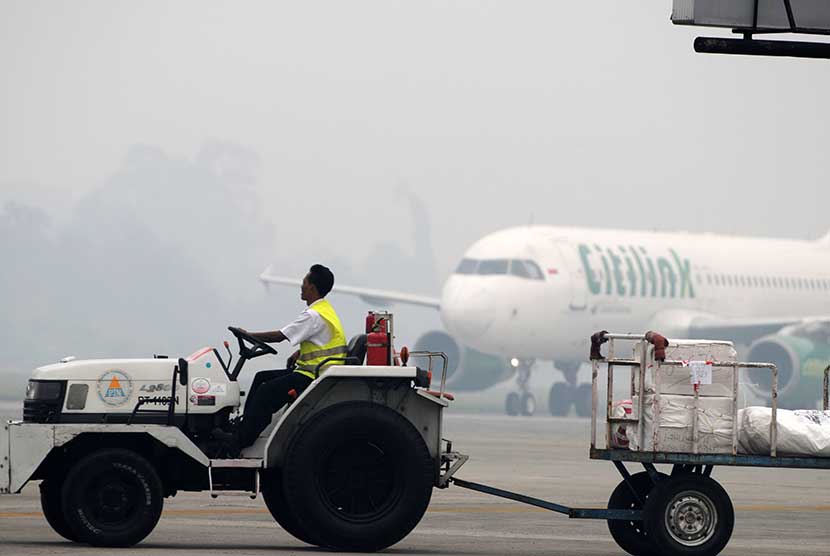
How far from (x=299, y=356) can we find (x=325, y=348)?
0.20 m

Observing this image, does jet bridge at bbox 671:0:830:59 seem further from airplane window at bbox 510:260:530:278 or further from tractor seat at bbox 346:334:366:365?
airplane window at bbox 510:260:530:278

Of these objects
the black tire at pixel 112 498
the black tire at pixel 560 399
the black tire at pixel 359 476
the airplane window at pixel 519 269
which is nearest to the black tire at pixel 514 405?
the black tire at pixel 560 399

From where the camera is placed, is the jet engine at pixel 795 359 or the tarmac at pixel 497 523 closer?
the tarmac at pixel 497 523

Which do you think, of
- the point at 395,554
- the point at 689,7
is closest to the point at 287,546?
the point at 395,554

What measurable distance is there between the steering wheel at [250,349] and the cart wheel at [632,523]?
2.54 metres

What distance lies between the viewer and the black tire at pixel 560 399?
172ft

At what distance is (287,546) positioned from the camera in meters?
11.4

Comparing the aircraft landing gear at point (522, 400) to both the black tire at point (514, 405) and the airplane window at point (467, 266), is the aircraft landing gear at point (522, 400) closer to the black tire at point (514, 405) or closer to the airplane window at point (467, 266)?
the black tire at point (514, 405)

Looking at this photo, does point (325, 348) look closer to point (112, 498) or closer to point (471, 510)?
point (112, 498)

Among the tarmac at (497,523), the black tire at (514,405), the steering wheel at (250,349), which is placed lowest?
the tarmac at (497,523)

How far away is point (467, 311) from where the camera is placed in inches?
1737

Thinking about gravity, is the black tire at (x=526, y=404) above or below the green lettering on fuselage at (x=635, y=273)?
below

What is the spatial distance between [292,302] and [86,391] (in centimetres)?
8804

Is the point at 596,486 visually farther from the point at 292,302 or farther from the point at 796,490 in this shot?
the point at 292,302
